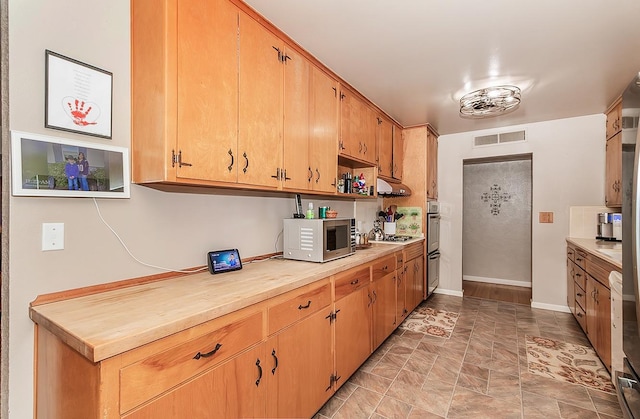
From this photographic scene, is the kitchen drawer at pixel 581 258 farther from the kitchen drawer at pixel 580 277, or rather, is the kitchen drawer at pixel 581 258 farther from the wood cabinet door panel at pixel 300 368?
the wood cabinet door panel at pixel 300 368

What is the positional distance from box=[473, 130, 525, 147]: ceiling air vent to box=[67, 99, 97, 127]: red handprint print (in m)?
4.50

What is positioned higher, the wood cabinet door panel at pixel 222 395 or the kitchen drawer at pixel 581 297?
the wood cabinet door panel at pixel 222 395

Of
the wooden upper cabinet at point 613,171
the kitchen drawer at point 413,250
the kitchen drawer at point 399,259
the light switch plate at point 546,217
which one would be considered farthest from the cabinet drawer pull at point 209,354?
the light switch plate at point 546,217

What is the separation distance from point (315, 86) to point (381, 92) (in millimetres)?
952

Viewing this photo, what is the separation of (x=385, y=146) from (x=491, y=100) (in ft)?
3.90

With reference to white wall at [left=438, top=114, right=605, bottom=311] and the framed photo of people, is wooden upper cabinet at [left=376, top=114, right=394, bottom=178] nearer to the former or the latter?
white wall at [left=438, top=114, right=605, bottom=311]

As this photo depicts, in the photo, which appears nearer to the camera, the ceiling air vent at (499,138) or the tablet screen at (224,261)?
the tablet screen at (224,261)

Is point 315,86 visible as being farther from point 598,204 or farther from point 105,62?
point 598,204

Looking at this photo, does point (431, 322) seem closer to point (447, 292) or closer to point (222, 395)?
point (447, 292)

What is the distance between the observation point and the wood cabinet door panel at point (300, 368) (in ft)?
4.84

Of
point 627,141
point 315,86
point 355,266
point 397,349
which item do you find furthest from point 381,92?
point 397,349

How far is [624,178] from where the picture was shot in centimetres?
98

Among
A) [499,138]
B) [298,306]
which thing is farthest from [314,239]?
[499,138]

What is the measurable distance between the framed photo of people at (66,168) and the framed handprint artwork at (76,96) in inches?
3.0
